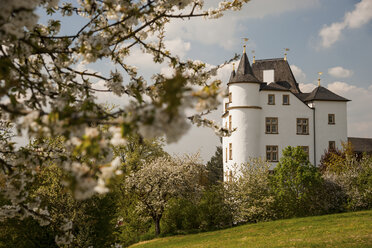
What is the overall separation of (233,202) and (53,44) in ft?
52.6

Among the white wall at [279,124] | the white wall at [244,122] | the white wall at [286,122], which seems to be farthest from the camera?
the white wall at [286,122]

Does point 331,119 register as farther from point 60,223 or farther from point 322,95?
point 60,223

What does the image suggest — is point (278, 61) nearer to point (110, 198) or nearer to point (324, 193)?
point (324, 193)

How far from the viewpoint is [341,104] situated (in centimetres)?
2891

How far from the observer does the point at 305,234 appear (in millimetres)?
Result: 12250

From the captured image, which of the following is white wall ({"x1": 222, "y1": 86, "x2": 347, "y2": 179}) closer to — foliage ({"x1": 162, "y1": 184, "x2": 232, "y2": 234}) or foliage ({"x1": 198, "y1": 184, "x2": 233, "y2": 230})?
foliage ({"x1": 162, "y1": 184, "x2": 232, "y2": 234})

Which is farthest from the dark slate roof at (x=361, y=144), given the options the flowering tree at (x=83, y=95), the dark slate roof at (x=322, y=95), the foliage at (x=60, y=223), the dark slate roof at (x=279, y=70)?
the flowering tree at (x=83, y=95)

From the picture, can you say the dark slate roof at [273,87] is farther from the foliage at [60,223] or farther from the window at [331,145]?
the foliage at [60,223]

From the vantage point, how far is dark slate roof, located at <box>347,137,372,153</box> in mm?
31438

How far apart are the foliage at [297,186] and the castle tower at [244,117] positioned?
8.76 m

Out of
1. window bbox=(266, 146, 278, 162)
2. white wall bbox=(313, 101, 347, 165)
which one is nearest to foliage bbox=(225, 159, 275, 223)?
window bbox=(266, 146, 278, 162)

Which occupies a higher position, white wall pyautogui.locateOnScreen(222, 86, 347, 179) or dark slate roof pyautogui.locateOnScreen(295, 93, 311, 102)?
dark slate roof pyautogui.locateOnScreen(295, 93, 311, 102)

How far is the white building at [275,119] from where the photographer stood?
26656mm

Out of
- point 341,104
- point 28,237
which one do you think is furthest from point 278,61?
point 28,237
